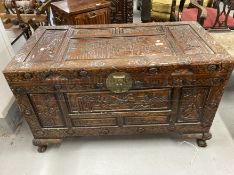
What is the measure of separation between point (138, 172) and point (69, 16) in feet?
4.31

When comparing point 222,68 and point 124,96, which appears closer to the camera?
point 222,68

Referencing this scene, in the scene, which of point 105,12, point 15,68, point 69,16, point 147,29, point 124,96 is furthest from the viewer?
point 105,12

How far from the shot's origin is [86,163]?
1393mm

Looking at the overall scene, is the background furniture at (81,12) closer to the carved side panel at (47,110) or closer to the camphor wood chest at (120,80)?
the camphor wood chest at (120,80)

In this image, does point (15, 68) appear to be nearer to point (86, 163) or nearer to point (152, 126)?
point (86, 163)

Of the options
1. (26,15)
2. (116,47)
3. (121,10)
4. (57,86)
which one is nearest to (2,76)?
(57,86)

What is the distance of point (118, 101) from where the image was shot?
122cm

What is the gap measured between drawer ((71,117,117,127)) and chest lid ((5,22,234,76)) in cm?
37

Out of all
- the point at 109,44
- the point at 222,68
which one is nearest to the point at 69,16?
the point at 109,44

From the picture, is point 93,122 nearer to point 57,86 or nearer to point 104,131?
point 104,131

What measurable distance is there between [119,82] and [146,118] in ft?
1.06

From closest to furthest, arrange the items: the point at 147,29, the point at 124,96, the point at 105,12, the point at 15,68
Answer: the point at 15,68 → the point at 124,96 → the point at 147,29 → the point at 105,12

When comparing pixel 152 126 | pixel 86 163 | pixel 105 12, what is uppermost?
pixel 105 12

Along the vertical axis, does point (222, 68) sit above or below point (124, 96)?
above
